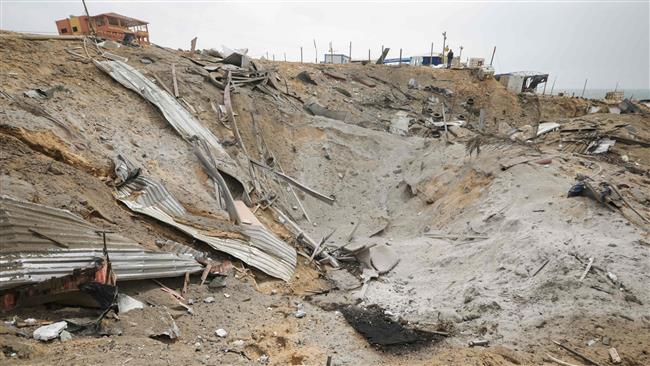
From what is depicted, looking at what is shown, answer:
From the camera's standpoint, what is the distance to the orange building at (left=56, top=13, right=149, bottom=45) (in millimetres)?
17438

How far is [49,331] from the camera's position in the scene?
3.25m

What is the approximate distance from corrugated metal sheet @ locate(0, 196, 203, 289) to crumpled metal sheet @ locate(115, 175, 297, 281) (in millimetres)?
990

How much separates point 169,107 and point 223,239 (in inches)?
204

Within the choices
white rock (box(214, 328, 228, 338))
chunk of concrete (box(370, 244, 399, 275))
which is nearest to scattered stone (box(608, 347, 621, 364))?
chunk of concrete (box(370, 244, 399, 275))

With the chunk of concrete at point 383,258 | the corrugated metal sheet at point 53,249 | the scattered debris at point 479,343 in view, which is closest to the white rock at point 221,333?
the corrugated metal sheet at point 53,249

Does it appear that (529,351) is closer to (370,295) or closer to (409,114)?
(370,295)

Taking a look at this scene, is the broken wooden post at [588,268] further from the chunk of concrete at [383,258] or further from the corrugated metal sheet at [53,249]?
the corrugated metal sheet at [53,249]

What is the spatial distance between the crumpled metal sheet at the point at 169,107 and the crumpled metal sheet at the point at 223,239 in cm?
252

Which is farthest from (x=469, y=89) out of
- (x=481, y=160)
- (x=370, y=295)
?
(x=370, y=295)

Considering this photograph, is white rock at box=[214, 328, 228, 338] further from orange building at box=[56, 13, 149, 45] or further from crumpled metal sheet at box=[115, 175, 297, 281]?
orange building at box=[56, 13, 149, 45]

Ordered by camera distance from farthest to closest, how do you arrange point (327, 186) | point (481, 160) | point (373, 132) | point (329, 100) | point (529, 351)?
point (329, 100)
point (373, 132)
point (327, 186)
point (481, 160)
point (529, 351)

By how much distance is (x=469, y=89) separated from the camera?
23.4 meters

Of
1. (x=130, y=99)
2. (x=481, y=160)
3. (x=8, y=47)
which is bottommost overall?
(x=481, y=160)

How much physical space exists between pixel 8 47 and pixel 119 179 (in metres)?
5.24
